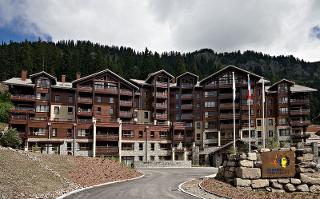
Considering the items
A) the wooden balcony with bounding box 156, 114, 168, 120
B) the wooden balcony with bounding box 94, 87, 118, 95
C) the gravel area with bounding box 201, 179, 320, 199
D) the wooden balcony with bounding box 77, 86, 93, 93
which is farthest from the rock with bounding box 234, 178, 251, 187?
the wooden balcony with bounding box 156, 114, 168, 120

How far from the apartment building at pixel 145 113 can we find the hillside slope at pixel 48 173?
1222 inches

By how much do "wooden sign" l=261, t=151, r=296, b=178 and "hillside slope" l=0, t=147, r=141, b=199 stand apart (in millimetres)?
16011

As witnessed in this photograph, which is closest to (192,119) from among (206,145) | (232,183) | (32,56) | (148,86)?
(206,145)

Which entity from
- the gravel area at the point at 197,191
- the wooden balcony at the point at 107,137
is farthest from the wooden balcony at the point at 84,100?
the gravel area at the point at 197,191

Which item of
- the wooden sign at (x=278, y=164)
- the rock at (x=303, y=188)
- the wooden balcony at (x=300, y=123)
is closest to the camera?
the rock at (x=303, y=188)

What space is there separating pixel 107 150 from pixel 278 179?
50391mm

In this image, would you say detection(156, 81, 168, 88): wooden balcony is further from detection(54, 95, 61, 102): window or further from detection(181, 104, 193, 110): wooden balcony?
detection(54, 95, 61, 102): window

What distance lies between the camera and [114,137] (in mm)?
78625

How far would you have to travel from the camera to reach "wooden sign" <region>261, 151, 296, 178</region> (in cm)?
3128

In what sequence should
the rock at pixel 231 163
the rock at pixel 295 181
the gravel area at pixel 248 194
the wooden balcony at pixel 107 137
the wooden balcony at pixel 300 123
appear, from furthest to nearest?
the wooden balcony at pixel 300 123 → the wooden balcony at pixel 107 137 → the rock at pixel 231 163 → the rock at pixel 295 181 → the gravel area at pixel 248 194

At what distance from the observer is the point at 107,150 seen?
77.0 metres

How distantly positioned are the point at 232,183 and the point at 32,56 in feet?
397

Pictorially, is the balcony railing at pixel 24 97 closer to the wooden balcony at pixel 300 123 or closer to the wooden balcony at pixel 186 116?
the wooden balcony at pixel 186 116

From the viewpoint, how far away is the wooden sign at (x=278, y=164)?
31.3m
